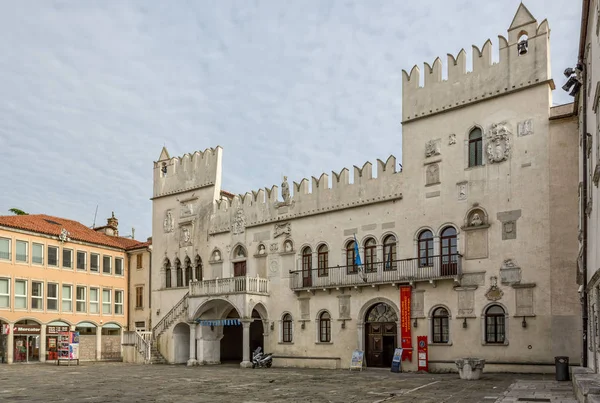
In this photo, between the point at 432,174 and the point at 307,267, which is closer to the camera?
the point at 432,174

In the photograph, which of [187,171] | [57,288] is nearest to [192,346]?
[57,288]

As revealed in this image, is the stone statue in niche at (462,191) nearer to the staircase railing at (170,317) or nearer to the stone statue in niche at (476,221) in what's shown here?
the stone statue in niche at (476,221)

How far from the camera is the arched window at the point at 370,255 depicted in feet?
104

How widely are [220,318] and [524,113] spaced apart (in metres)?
21.0

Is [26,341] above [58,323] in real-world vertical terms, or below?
below

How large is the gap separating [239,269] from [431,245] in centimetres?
1302

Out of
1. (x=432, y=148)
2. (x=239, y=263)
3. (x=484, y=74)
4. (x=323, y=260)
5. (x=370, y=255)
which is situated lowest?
(x=239, y=263)

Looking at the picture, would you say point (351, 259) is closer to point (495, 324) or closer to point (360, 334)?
point (360, 334)

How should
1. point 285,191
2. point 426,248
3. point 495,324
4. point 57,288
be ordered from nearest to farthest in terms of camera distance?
point 495,324
point 426,248
point 285,191
point 57,288

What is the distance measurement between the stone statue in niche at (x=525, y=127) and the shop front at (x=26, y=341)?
31054 millimetres

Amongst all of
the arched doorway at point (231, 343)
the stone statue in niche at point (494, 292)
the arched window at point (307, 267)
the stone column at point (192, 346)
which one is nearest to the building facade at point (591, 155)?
the stone statue in niche at point (494, 292)

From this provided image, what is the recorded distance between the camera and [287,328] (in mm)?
34938

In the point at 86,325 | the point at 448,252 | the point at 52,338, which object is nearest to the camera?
the point at 448,252

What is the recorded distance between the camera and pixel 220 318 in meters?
37.8
